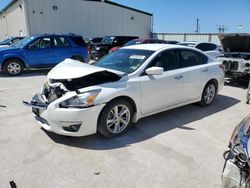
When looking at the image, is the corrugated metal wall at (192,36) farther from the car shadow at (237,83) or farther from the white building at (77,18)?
the car shadow at (237,83)

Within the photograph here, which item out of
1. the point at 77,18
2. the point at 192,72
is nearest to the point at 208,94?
the point at 192,72

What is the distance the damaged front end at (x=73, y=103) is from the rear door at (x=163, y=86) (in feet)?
1.97

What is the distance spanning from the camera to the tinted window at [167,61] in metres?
4.23

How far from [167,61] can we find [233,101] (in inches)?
108

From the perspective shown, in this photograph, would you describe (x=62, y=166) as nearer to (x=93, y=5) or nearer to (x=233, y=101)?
(x=233, y=101)

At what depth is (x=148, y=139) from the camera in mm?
3750

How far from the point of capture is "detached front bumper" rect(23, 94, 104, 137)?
10.7 feet

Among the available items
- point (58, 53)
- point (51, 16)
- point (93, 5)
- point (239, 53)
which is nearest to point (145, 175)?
point (239, 53)

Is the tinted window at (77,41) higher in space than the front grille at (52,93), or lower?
higher

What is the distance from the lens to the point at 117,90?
11.7 feet

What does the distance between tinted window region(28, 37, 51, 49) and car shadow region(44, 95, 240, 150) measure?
671cm

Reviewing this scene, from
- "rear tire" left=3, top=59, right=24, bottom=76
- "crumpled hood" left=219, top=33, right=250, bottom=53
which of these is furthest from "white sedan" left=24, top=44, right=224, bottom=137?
"rear tire" left=3, top=59, right=24, bottom=76

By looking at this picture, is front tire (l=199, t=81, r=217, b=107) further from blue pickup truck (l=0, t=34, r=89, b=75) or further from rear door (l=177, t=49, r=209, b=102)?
blue pickup truck (l=0, t=34, r=89, b=75)

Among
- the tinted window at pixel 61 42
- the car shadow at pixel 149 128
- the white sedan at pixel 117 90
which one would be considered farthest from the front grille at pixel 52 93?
the tinted window at pixel 61 42
